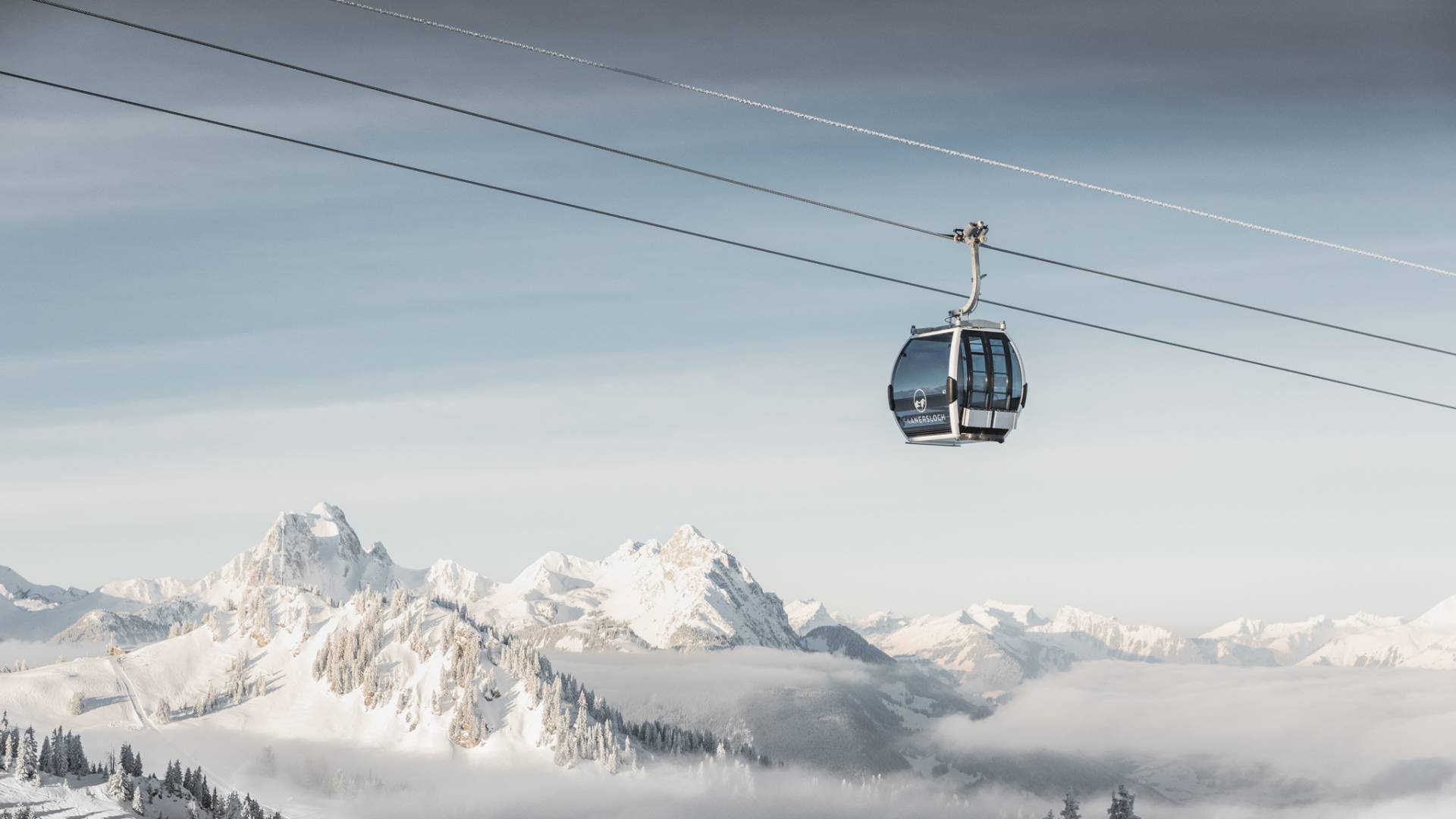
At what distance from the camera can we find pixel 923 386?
3431cm

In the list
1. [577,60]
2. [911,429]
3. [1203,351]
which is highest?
[577,60]

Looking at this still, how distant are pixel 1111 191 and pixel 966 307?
561cm

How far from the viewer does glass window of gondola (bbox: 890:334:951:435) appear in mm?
33781

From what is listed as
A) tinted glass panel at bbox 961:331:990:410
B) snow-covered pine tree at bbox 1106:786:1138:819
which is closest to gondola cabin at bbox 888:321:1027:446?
tinted glass panel at bbox 961:331:990:410

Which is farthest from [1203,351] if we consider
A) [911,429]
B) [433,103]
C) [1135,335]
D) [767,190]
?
[433,103]

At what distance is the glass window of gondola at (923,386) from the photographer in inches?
1330

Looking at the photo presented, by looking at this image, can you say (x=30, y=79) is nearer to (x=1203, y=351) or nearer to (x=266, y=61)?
(x=266, y=61)

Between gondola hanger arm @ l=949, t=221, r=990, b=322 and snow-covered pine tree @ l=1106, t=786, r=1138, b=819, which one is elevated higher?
gondola hanger arm @ l=949, t=221, r=990, b=322

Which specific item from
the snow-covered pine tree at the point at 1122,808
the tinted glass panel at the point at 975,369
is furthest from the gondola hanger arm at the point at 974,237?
the snow-covered pine tree at the point at 1122,808

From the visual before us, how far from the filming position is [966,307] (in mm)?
33406

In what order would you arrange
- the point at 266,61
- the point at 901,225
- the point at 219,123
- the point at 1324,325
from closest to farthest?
the point at 266,61, the point at 219,123, the point at 901,225, the point at 1324,325

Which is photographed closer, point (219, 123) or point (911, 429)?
point (219, 123)

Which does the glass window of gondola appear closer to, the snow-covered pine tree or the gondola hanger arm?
the gondola hanger arm

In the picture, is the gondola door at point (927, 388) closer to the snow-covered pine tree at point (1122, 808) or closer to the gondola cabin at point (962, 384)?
the gondola cabin at point (962, 384)
